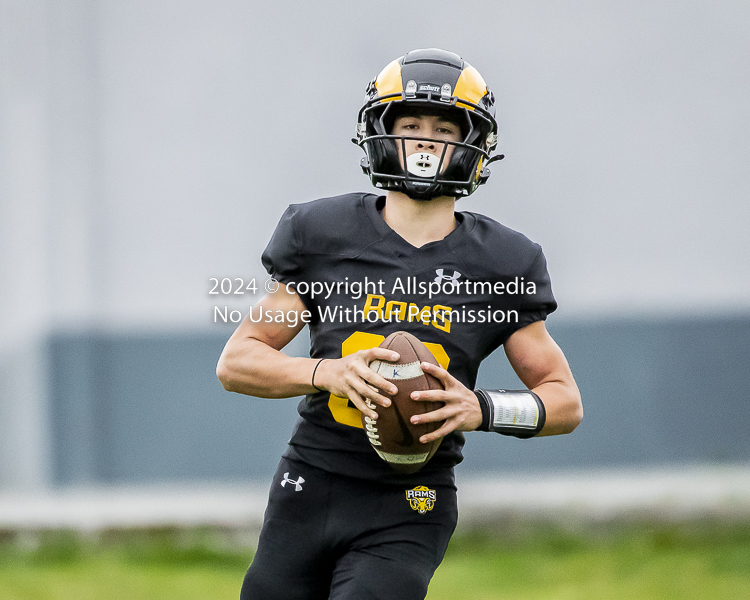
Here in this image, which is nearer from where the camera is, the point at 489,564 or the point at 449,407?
the point at 449,407

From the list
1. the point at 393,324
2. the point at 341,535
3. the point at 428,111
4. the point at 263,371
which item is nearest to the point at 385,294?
→ the point at 393,324

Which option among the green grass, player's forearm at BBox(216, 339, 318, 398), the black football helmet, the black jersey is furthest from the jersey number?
the green grass

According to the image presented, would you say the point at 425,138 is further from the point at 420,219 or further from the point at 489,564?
the point at 489,564

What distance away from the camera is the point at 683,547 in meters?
4.73

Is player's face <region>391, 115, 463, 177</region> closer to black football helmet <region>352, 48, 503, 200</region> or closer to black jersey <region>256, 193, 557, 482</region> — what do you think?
black football helmet <region>352, 48, 503, 200</region>

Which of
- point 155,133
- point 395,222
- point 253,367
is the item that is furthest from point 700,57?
point 253,367

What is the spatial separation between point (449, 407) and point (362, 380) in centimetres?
20

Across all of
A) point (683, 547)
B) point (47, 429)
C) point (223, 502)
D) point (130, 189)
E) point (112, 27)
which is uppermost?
point (112, 27)

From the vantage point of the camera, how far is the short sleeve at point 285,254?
220 cm

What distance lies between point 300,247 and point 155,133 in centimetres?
347

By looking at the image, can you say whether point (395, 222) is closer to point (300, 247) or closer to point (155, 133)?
point (300, 247)

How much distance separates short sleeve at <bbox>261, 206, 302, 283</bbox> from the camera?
2197mm

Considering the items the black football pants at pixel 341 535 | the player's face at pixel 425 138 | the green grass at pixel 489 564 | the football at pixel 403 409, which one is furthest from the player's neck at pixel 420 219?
the green grass at pixel 489 564

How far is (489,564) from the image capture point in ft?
15.2
